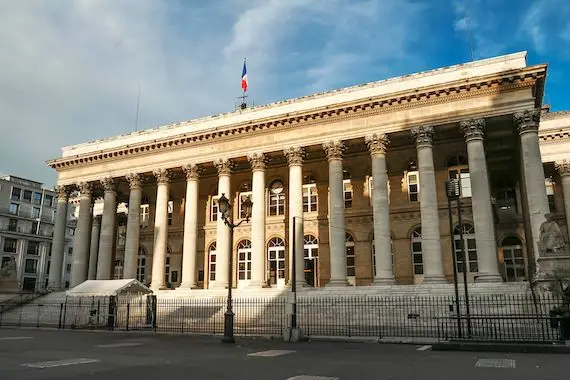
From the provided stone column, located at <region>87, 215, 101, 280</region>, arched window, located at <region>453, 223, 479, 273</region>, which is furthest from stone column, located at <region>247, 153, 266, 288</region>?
stone column, located at <region>87, 215, 101, 280</region>

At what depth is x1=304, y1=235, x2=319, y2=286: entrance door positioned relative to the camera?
32344mm

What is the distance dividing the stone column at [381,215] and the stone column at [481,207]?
447cm

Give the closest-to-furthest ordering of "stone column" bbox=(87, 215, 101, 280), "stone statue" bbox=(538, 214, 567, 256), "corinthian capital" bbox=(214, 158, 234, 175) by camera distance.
→ 1. "stone statue" bbox=(538, 214, 567, 256)
2. "corinthian capital" bbox=(214, 158, 234, 175)
3. "stone column" bbox=(87, 215, 101, 280)

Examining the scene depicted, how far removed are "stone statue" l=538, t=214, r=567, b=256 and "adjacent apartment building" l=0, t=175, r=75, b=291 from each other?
65.6m

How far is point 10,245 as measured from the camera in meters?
68.2

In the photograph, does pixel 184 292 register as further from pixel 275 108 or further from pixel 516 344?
pixel 516 344

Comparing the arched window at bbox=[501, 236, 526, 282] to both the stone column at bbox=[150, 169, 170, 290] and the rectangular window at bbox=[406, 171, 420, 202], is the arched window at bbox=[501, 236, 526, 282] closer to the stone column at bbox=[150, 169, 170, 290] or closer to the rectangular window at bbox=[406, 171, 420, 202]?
the rectangular window at bbox=[406, 171, 420, 202]

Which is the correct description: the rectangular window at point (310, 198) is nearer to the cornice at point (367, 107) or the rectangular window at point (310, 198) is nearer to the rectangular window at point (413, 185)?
the cornice at point (367, 107)

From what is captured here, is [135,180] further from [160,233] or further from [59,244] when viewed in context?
[59,244]

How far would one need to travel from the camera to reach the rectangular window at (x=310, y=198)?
111 ft

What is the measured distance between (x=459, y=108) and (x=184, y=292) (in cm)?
1975

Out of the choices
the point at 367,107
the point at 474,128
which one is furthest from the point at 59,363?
the point at 474,128

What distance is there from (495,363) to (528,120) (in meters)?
17.5

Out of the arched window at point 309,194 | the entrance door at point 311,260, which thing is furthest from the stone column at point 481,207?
the arched window at point 309,194
